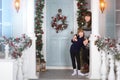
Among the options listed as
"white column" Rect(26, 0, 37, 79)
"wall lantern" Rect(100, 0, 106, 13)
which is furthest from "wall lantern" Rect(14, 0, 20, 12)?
"wall lantern" Rect(100, 0, 106, 13)

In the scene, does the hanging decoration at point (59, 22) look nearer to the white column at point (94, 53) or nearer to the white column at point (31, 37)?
the white column at point (31, 37)

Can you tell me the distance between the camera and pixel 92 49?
10.6 metres

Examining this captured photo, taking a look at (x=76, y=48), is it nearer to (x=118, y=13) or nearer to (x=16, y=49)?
(x=118, y=13)

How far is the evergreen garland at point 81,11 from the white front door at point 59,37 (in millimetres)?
391

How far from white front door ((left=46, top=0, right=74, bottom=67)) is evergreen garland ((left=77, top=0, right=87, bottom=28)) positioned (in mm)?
391

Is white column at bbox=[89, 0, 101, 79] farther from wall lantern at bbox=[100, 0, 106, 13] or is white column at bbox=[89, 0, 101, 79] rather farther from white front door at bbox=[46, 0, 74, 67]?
white front door at bbox=[46, 0, 74, 67]

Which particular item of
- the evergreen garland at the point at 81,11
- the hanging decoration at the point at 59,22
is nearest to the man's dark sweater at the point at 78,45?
the evergreen garland at the point at 81,11

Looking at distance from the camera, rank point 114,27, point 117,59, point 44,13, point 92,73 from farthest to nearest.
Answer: point 44,13 < point 114,27 < point 92,73 < point 117,59

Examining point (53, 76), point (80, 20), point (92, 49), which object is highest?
point (80, 20)

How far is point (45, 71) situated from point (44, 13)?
1994mm

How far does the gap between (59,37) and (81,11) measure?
1.21 meters

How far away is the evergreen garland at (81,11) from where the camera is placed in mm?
12390

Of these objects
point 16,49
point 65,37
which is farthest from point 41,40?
point 16,49

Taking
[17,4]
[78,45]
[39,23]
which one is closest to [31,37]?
[17,4]
